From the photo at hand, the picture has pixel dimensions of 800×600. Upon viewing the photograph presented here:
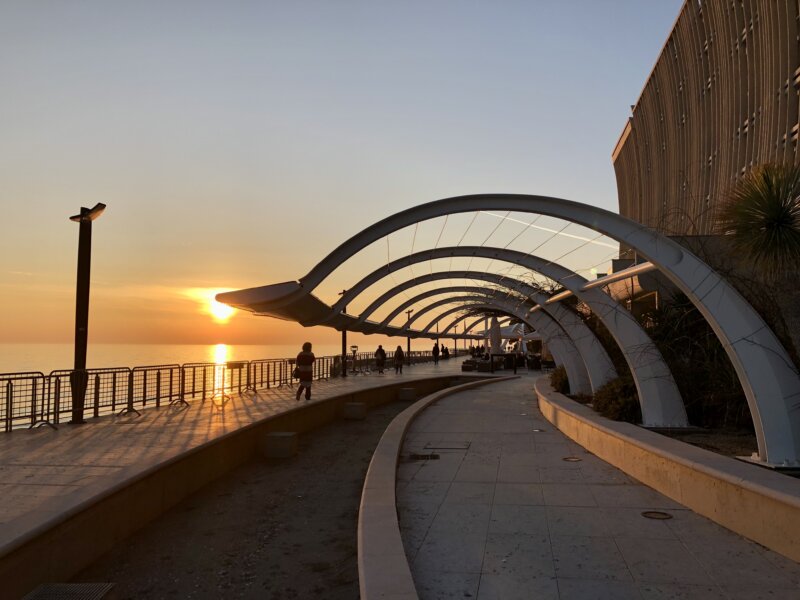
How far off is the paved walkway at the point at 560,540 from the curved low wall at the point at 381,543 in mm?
260

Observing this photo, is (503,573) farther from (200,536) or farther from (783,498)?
(200,536)

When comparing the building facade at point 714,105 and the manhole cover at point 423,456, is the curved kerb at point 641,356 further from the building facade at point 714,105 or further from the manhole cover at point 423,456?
the building facade at point 714,105

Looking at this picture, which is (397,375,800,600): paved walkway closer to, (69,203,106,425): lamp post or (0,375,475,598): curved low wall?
(0,375,475,598): curved low wall

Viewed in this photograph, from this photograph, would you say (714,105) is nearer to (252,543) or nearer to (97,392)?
(97,392)

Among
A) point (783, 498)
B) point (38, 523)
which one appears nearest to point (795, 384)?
point (783, 498)

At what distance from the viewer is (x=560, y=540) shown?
550cm

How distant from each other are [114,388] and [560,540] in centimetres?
1012

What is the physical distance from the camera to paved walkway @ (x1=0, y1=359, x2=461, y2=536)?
5715mm

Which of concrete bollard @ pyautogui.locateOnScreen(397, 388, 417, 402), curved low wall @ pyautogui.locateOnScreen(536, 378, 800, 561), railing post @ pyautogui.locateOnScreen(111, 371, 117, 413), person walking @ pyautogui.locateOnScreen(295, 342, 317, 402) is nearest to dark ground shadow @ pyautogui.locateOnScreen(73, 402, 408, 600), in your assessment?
curved low wall @ pyautogui.locateOnScreen(536, 378, 800, 561)

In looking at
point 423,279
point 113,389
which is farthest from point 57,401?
point 423,279

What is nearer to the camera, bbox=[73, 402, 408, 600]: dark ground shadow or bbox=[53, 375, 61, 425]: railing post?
bbox=[73, 402, 408, 600]: dark ground shadow

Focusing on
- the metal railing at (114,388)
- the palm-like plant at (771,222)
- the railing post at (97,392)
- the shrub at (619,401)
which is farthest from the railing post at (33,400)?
the palm-like plant at (771,222)

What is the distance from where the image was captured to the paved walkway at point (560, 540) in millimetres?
4445

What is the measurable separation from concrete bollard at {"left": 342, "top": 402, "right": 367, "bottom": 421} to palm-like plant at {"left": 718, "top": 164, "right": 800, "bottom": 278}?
977 centimetres
